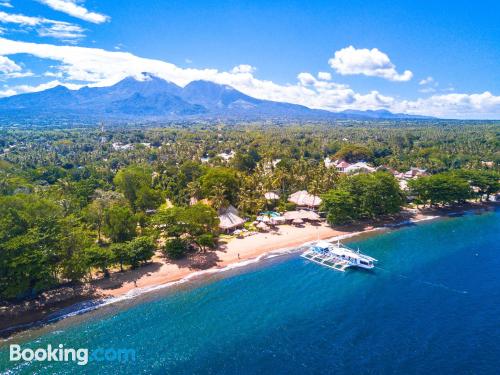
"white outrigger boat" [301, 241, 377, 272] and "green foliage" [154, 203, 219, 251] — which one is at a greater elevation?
"green foliage" [154, 203, 219, 251]

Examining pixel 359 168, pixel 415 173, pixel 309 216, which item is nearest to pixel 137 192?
pixel 309 216

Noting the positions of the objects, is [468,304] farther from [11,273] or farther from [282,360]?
[11,273]

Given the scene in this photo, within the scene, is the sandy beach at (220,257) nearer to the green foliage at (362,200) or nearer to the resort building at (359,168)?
the green foliage at (362,200)

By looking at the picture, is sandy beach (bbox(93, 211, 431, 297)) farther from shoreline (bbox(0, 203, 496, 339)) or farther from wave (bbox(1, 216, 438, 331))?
wave (bbox(1, 216, 438, 331))

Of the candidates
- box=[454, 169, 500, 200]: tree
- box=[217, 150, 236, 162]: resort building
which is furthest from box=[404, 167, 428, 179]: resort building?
box=[217, 150, 236, 162]: resort building

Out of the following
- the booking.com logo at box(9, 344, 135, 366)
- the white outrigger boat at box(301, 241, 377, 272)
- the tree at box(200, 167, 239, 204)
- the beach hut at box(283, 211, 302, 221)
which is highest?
the tree at box(200, 167, 239, 204)

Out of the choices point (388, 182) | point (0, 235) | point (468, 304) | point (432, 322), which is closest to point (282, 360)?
point (432, 322)
